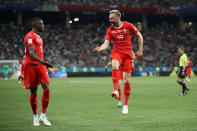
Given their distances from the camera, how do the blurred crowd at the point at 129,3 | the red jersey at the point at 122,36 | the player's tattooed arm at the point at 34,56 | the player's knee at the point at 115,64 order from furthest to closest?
the blurred crowd at the point at 129,3, the red jersey at the point at 122,36, the player's knee at the point at 115,64, the player's tattooed arm at the point at 34,56

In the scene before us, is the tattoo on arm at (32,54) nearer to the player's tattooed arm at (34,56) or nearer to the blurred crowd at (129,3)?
the player's tattooed arm at (34,56)

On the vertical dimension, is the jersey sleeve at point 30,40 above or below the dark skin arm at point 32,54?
above

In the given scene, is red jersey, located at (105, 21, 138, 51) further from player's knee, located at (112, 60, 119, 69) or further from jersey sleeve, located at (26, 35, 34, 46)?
jersey sleeve, located at (26, 35, 34, 46)

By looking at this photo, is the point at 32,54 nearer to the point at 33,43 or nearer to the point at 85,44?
the point at 33,43

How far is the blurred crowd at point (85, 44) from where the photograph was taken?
46.7m

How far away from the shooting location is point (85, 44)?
51.2 metres

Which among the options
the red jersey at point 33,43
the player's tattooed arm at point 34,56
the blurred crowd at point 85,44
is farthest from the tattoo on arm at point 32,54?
the blurred crowd at point 85,44

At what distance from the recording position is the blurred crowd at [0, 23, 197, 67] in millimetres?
46719

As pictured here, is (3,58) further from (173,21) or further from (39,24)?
(39,24)

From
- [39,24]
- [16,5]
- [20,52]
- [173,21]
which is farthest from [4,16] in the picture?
[39,24]

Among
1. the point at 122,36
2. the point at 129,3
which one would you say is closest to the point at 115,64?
the point at 122,36

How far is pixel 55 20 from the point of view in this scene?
2207 inches

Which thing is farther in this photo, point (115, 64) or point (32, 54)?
point (115, 64)

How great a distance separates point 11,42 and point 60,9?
7962 millimetres
